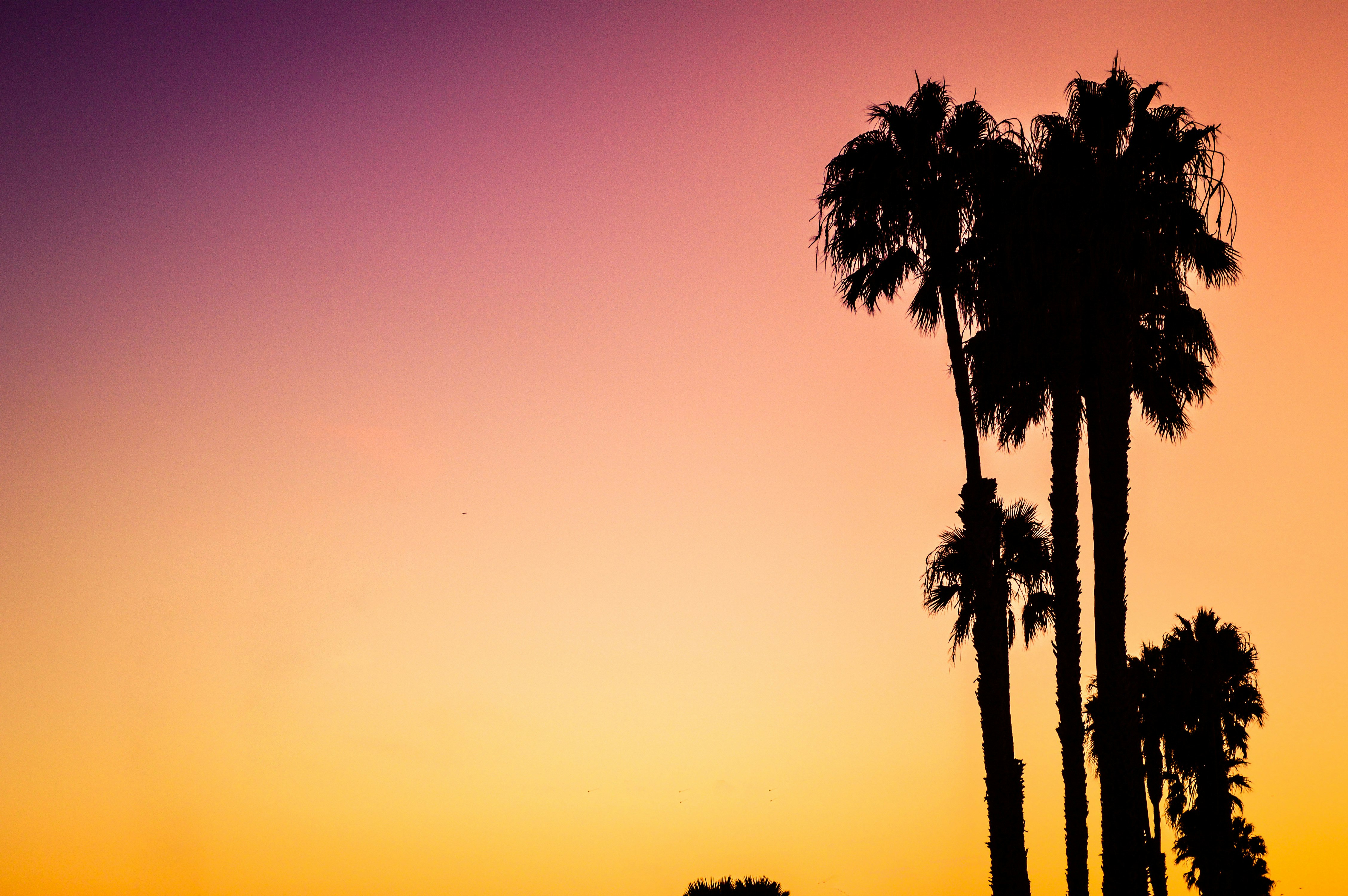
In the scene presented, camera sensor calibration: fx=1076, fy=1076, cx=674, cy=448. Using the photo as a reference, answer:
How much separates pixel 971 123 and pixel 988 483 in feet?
23.9

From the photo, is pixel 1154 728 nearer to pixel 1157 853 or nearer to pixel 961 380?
pixel 1157 853

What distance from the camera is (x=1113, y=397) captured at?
71.4 feet

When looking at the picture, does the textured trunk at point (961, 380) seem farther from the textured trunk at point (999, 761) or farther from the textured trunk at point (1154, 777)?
the textured trunk at point (1154, 777)

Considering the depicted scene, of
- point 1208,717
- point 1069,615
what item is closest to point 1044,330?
point 1069,615

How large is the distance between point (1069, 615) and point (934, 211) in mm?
9646

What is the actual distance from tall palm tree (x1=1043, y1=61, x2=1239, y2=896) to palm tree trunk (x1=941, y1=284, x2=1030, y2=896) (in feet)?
6.49

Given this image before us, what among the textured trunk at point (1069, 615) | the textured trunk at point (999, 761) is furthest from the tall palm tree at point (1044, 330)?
the textured trunk at point (999, 761)

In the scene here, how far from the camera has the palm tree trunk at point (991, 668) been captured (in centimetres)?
1973

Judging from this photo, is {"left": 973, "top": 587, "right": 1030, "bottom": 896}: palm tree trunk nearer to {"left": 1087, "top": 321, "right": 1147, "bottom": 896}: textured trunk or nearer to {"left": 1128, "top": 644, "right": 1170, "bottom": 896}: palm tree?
{"left": 1087, "top": 321, "right": 1147, "bottom": 896}: textured trunk

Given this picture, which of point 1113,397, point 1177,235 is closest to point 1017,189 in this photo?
point 1177,235

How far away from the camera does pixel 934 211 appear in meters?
21.5

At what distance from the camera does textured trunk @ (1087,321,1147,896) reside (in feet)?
67.5

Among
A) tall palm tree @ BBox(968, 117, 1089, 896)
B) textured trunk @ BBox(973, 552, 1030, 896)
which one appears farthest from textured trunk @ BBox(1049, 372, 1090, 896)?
textured trunk @ BBox(973, 552, 1030, 896)

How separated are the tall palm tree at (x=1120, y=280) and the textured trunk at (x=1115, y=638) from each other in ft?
0.07
